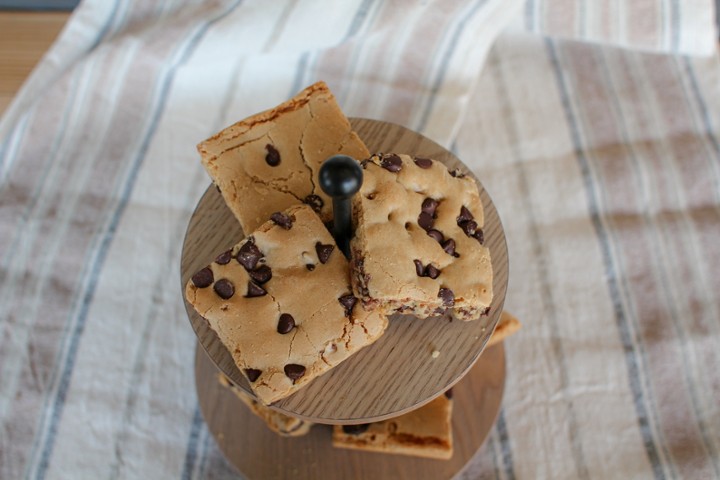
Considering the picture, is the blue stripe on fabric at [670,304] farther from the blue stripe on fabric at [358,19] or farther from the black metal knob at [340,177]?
the black metal knob at [340,177]

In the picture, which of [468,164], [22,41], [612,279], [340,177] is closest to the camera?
[340,177]

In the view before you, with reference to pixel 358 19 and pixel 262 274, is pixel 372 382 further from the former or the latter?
pixel 358 19

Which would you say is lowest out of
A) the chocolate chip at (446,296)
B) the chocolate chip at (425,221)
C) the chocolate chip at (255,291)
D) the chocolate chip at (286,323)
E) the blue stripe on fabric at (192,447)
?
the blue stripe on fabric at (192,447)

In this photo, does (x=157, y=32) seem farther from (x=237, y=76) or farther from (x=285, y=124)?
(x=285, y=124)

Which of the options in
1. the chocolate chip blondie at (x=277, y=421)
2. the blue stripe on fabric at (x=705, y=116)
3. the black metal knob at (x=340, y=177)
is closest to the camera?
the black metal knob at (x=340, y=177)

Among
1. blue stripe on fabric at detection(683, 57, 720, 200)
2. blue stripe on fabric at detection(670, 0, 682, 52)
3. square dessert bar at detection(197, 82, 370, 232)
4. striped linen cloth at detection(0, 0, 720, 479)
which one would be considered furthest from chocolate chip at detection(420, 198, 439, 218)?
blue stripe on fabric at detection(670, 0, 682, 52)

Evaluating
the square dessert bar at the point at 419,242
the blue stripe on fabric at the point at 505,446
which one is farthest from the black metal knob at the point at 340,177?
the blue stripe on fabric at the point at 505,446

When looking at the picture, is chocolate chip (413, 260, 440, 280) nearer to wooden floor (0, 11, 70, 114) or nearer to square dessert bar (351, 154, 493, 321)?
square dessert bar (351, 154, 493, 321)

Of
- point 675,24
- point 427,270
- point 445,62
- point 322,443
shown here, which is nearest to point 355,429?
point 322,443
